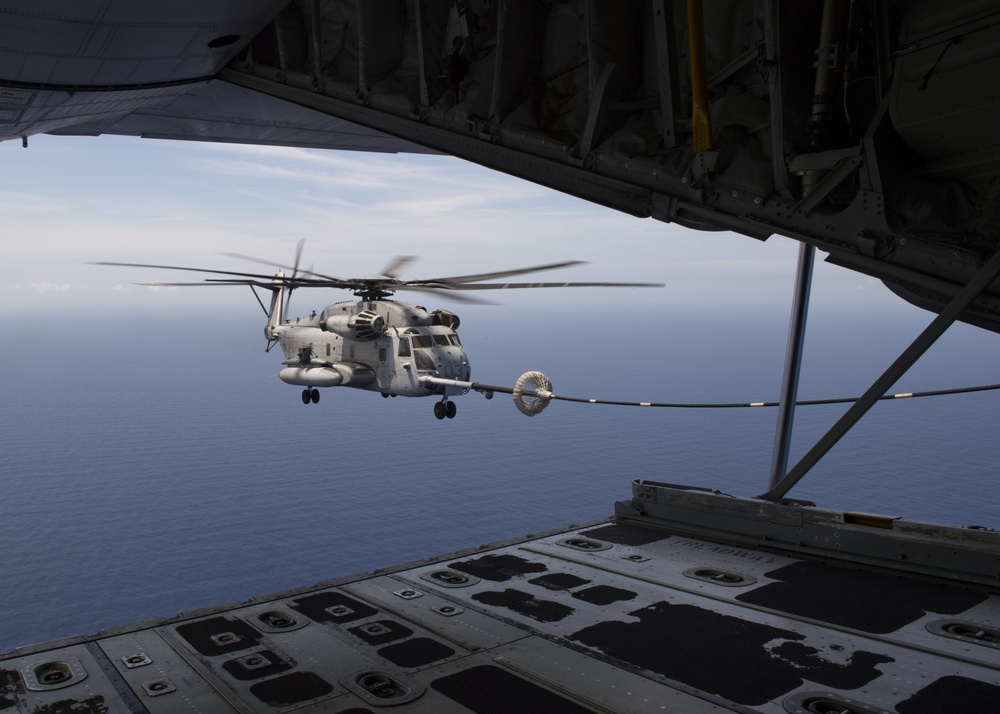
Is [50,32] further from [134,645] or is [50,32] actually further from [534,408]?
[534,408]

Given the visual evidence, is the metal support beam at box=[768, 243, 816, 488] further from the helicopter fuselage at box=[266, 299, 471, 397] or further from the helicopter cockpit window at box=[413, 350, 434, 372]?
the helicopter cockpit window at box=[413, 350, 434, 372]

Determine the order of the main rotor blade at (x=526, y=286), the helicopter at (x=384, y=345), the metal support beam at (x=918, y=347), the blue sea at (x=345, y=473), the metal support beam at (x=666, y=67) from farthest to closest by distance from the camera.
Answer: the blue sea at (x=345, y=473) → the helicopter at (x=384, y=345) → the main rotor blade at (x=526, y=286) → the metal support beam at (x=666, y=67) → the metal support beam at (x=918, y=347)

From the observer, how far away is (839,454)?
108 metres

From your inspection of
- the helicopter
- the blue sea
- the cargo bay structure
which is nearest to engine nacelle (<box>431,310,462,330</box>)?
the helicopter

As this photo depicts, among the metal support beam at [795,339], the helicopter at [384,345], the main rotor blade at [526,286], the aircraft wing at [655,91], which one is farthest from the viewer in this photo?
the helicopter at [384,345]

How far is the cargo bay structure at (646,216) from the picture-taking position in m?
7.70

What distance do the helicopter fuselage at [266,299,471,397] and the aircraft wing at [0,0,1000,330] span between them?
9.89 metres

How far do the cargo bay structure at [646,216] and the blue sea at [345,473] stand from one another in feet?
189

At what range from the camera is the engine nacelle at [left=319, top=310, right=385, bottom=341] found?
23.0 metres

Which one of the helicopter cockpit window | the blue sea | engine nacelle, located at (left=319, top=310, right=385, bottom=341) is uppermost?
engine nacelle, located at (left=319, top=310, right=385, bottom=341)

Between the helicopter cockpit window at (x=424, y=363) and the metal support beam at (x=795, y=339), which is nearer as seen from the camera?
the metal support beam at (x=795, y=339)

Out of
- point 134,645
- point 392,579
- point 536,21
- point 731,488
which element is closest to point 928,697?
point 392,579

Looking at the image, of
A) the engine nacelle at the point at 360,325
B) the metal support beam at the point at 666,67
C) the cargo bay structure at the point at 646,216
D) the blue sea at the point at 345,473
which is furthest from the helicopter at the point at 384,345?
the blue sea at the point at 345,473

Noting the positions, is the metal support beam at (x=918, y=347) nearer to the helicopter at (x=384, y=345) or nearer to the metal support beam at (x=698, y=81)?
the metal support beam at (x=698, y=81)
